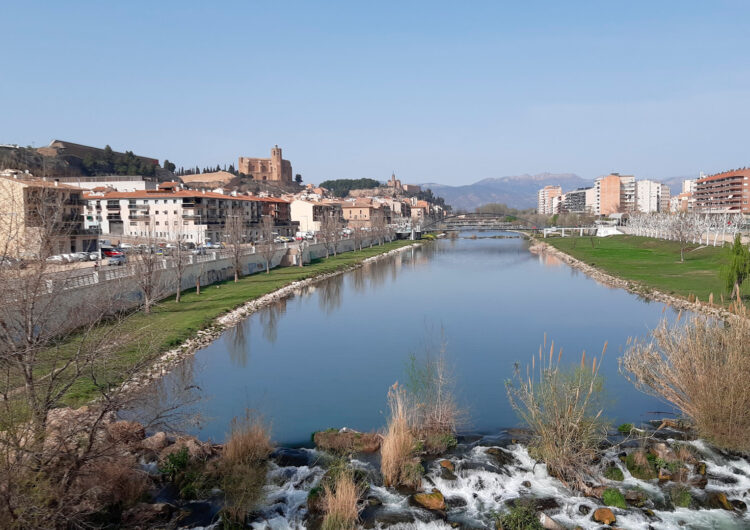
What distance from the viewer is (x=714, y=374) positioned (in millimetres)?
9164

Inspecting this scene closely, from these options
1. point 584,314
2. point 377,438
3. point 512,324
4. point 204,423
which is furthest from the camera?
point 584,314

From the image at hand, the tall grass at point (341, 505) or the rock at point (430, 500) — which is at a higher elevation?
the tall grass at point (341, 505)

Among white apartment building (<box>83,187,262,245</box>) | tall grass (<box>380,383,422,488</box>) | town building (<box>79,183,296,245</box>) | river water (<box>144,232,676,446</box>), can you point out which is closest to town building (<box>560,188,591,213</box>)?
town building (<box>79,183,296,245</box>)

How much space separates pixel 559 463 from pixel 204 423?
717cm

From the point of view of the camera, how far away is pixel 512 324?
22.9 metres

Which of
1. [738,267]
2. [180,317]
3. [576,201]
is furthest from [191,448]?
[576,201]

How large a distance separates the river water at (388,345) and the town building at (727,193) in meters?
73.8

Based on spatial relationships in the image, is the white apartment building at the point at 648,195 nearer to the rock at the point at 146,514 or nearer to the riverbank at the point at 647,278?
the riverbank at the point at 647,278

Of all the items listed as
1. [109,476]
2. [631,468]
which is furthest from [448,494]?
[109,476]

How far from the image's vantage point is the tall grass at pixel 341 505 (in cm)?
799

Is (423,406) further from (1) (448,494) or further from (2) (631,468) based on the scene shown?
(2) (631,468)

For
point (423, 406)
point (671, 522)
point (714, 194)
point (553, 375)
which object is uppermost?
point (714, 194)

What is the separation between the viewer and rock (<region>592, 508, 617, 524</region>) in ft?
26.7

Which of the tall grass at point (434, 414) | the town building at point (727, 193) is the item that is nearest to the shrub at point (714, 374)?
the tall grass at point (434, 414)
